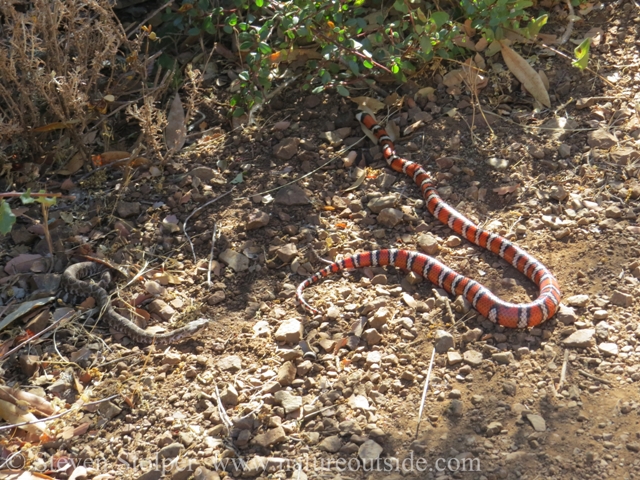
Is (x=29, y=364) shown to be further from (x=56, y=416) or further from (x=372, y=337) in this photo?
(x=372, y=337)

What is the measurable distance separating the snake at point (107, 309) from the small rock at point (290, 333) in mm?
608

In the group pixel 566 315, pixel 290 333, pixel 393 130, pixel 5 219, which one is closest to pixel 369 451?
pixel 290 333

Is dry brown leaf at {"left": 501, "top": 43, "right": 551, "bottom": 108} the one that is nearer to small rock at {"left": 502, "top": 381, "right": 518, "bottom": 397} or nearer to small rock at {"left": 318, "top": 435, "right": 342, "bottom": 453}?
small rock at {"left": 502, "top": 381, "right": 518, "bottom": 397}

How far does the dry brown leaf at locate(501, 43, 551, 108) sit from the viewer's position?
720 cm

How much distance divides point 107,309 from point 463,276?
280cm

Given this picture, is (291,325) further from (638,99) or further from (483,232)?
(638,99)

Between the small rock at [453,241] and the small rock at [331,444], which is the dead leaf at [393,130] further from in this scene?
the small rock at [331,444]

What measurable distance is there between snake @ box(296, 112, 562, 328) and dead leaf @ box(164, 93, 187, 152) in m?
2.23

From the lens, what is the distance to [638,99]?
7.04 metres

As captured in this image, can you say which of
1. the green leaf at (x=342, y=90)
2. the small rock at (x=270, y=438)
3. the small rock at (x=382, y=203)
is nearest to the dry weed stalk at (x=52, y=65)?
the green leaf at (x=342, y=90)

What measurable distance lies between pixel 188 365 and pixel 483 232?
263cm

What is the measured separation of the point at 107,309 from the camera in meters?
5.77

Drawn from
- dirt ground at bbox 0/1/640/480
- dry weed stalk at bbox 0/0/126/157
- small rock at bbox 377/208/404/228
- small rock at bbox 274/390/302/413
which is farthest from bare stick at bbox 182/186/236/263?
small rock at bbox 274/390/302/413

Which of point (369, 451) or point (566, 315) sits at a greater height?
point (566, 315)
